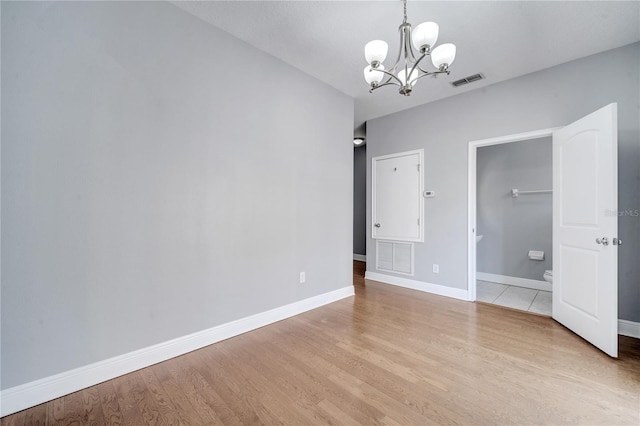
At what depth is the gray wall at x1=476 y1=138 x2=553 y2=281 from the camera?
4.02 meters

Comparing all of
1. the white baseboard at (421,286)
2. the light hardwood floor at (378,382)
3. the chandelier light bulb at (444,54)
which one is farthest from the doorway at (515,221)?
the chandelier light bulb at (444,54)

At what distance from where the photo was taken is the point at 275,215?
285 centimetres

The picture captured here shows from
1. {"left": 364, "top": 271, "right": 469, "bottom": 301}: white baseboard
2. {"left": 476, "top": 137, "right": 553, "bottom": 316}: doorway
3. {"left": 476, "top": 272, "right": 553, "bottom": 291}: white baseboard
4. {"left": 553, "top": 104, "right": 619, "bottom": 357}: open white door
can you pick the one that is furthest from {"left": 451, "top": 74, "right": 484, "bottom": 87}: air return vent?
{"left": 476, "top": 272, "right": 553, "bottom": 291}: white baseboard

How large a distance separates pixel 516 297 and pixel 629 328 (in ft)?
3.82

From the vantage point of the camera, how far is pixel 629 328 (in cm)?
251

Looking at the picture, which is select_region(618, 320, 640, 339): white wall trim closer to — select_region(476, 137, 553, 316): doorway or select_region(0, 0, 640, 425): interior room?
select_region(0, 0, 640, 425): interior room

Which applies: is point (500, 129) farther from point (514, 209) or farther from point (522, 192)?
point (514, 209)

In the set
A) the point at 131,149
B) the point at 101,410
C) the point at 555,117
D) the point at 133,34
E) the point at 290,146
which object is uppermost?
the point at 133,34

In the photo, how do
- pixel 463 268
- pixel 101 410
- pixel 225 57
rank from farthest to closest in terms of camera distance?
pixel 463 268 → pixel 225 57 → pixel 101 410

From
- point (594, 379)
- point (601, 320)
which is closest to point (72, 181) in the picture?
point (594, 379)

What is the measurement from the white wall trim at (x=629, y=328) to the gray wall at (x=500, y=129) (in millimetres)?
65

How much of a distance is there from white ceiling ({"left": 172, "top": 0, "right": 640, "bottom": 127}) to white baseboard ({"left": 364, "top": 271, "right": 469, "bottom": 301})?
2844 millimetres

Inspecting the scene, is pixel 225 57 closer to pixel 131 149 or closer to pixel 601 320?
pixel 131 149

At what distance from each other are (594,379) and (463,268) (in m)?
1.82
